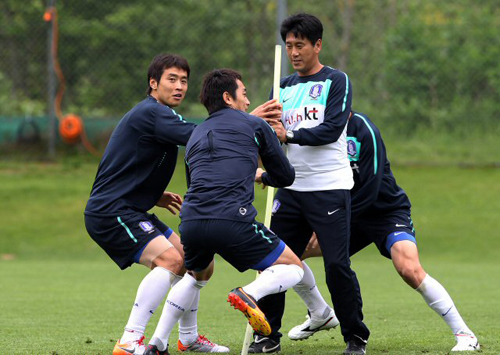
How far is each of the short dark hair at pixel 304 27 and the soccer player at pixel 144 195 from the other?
777 millimetres

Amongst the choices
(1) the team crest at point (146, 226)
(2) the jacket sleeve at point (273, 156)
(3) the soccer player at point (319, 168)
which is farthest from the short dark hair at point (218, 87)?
(1) the team crest at point (146, 226)

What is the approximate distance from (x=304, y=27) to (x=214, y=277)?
242 inches

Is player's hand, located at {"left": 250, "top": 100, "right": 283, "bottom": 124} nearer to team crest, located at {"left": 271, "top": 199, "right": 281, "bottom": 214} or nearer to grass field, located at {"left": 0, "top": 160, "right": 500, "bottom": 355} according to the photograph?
team crest, located at {"left": 271, "top": 199, "right": 281, "bottom": 214}

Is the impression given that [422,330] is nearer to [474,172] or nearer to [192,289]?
[192,289]

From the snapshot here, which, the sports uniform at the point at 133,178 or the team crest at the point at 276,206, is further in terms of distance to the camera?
the team crest at the point at 276,206

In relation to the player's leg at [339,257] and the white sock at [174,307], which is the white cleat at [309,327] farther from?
the white sock at [174,307]

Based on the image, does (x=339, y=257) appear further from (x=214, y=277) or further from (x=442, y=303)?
(x=214, y=277)

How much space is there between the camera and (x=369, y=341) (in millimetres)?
6508

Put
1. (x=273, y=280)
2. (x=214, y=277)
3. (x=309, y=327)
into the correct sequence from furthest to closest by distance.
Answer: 1. (x=214, y=277)
2. (x=309, y=327)
3. (x=273, y=280)

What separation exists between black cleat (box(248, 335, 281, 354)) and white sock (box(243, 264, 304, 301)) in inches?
37.8

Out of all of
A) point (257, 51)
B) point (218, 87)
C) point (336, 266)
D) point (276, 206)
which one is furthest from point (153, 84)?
point (257, 51)

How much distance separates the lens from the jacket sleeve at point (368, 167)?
6.36 m

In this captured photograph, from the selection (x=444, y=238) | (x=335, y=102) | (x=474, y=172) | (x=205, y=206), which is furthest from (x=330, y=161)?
(x=474, y=172)

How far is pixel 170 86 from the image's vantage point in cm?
610
